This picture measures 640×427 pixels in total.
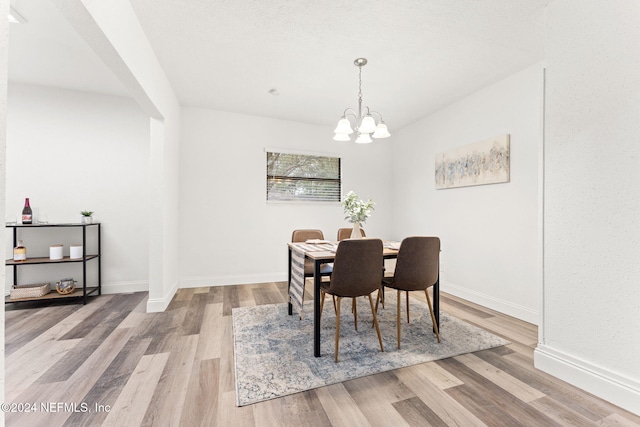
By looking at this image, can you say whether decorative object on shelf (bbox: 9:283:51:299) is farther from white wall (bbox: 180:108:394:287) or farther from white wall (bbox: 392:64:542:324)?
white wall (bbox: 392:64:542:324)

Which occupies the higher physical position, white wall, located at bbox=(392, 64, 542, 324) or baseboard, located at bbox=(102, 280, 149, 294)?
white wall, located at bbox=(392, 64, 542, 324)

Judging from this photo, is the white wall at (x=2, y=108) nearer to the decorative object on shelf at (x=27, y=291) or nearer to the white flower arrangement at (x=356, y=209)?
the white flower arrangement at (x=356, y=209)

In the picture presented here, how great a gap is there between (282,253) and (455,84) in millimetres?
3328

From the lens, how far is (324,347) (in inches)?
86.7

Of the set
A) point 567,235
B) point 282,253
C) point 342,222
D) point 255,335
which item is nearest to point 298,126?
point 342,222

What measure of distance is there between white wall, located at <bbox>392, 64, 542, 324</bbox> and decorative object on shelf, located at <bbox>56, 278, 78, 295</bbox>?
4.74m

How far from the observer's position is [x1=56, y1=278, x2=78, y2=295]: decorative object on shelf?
3172mm

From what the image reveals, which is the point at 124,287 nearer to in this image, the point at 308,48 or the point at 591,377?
the point at 308,48

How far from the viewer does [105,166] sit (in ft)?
11.7

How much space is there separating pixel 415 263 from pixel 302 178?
108 inches

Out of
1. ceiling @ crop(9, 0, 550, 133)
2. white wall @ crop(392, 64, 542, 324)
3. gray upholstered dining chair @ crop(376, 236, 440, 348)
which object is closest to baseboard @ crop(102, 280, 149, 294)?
ceiling @ crop(9, 0, 550, 133)

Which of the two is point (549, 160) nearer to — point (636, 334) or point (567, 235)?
point (567, 235)

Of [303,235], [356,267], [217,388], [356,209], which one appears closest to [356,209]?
[356,209]

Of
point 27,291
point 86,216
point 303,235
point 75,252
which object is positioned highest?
point 86,216
